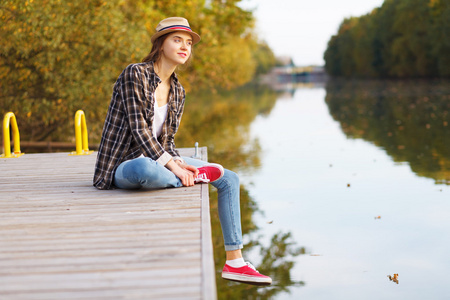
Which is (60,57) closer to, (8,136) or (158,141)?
(8,136)

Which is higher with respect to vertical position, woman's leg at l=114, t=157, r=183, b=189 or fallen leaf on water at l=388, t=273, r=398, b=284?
woman's leg at l=114, t=157, r=183, b=189

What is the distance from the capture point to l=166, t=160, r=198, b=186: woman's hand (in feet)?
15.8

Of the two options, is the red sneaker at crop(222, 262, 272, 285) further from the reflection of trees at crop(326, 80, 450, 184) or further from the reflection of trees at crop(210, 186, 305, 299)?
the reflection of trees at crop(326, 80, 450, 184)

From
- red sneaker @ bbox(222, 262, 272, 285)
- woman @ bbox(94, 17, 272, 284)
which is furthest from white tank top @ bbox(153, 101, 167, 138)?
red sneaker @ bbox(222, 262, 272, 285)

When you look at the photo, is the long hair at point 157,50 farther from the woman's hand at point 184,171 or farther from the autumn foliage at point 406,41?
the autumn foliage at point 406,41

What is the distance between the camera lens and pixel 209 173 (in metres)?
4.71

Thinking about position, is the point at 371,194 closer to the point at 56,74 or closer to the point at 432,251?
the point at 432,251

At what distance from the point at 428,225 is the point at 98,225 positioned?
147 inches

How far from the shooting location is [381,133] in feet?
51.0

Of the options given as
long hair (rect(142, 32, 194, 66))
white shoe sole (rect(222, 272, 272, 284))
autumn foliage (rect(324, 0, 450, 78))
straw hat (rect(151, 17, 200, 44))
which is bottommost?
white shoe sole (rect(222, 272, 272, 284))

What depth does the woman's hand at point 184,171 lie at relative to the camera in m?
4.82

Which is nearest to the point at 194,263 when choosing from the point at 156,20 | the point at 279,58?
the point at 156,20

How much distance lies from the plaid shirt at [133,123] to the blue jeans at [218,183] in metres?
0.09

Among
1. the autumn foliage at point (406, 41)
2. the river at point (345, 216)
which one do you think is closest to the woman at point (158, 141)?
the river at point (345, 216)
